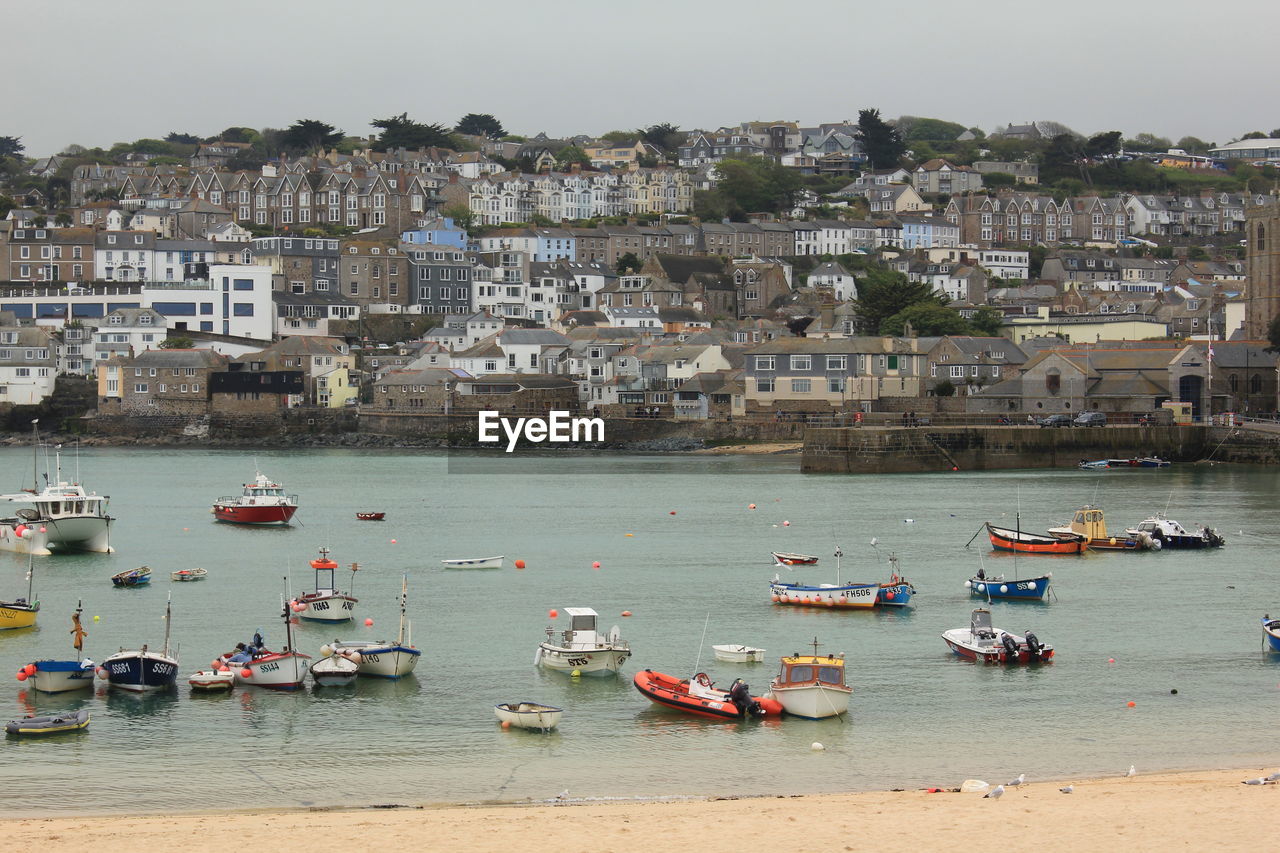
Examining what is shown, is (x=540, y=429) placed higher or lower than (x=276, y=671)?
higher

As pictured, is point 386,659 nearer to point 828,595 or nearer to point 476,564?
point 828,595

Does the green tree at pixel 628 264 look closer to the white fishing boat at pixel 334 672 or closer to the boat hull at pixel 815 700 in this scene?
the white fishing boat at pixel 334 672

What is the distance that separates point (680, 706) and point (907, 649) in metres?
6.32

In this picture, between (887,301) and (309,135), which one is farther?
(309,135)

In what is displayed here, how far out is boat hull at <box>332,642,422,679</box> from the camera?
25.1 meters

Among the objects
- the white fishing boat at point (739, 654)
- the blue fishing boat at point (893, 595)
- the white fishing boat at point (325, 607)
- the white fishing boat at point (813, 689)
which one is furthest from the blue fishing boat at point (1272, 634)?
the white fishing boat at point (325, 607)

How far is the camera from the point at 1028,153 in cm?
17250

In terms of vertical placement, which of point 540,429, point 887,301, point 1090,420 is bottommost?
point 540,429

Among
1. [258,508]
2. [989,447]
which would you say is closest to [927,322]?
[989,447]

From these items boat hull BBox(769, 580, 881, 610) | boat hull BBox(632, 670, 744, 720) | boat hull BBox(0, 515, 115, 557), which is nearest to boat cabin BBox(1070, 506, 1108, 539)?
boat hull BBox(769, 580, 881, 610)

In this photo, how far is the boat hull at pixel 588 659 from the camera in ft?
84.0

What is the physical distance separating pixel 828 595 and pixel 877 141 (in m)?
134

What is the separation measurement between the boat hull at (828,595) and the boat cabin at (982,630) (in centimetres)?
443

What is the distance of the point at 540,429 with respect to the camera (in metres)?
80.6
